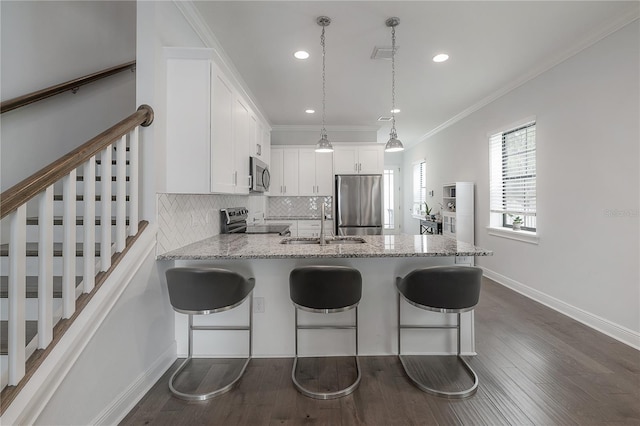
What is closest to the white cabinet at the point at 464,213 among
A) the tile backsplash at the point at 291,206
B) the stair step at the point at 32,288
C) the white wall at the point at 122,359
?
the tile backsplash at the point at 291,206

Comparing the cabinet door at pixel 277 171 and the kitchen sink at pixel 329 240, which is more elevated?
the cabinet door at pixel 277 171

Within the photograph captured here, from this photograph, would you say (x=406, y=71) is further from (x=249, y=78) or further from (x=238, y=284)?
(x=238, y=284)

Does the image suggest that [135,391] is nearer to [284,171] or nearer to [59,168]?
[59,168]

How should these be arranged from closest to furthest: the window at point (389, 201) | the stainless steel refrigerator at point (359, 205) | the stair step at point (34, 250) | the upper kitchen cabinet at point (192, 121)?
the stair step at point (34, 250) → the upper kitchen cabinet at point (192, 121) → the stainless steel refrigerator at point (359, 205) → the window at point (389, 201)

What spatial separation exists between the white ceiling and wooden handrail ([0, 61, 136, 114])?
0.99 m

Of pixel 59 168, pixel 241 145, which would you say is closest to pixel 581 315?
pixel 241 145

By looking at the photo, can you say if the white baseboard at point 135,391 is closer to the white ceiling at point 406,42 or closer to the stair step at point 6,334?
the stair step at point 6,334

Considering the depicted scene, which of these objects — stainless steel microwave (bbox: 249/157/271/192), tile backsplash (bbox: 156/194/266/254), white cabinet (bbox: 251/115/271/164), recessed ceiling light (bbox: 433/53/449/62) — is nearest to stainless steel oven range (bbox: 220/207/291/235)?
tile backsplash (bbox: 156/194/266/254)

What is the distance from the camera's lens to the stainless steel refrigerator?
532 cm

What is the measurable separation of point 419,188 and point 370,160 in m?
2.99

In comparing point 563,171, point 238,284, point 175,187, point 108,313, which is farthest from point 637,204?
point 108,313

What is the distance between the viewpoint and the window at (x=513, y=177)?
3758 millimetres

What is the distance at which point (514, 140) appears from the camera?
4070 mm

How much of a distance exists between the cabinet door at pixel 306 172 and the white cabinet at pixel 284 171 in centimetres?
8
